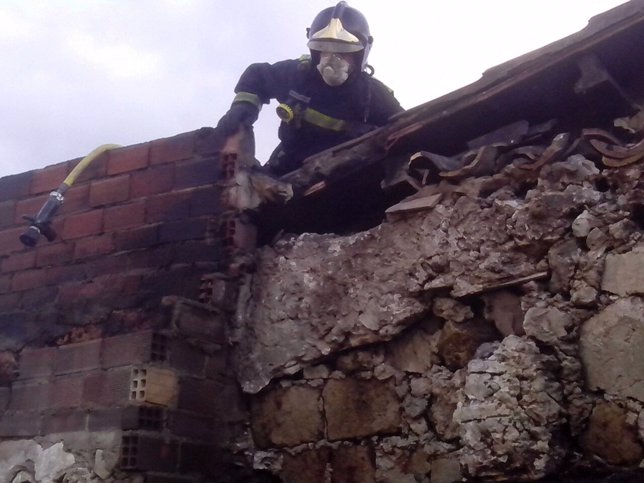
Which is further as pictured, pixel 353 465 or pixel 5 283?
pixel 5 283

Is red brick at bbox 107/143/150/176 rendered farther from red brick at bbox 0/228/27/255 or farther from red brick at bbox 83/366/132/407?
red brick at bbox 83/366/132/407

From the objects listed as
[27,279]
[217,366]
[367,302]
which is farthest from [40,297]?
[367,302]

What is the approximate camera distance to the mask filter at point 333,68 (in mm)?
5145

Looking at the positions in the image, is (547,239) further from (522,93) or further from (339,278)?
(339,278)

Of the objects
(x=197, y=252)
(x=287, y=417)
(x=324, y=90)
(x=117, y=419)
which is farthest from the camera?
(x=324, y=90)

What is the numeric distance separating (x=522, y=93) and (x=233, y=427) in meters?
1.99

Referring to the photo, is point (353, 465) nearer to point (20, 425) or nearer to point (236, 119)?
point (20, 425)

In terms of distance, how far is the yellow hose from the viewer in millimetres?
4703

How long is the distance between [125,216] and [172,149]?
419 millimetres

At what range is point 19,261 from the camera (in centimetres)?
486

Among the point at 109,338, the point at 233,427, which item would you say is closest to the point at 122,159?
the point at 109,338

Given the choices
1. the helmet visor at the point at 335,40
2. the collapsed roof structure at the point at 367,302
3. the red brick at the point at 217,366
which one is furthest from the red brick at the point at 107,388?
the helmet visor at the point at 335,40

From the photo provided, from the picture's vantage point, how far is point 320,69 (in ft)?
17.0

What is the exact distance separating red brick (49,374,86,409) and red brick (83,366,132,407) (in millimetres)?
35
